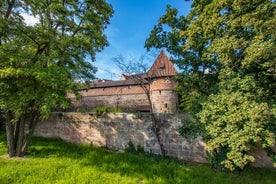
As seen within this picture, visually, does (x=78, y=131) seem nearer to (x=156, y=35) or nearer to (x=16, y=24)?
(x=16, y=24)

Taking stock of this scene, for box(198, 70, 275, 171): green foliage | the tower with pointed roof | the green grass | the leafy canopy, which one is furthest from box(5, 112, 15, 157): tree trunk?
the tower with pointed roof

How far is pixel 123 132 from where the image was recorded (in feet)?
29.3

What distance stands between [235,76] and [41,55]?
687cm

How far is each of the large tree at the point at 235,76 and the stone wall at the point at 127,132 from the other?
1470 millimetres

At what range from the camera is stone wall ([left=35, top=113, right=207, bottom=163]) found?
7.58m

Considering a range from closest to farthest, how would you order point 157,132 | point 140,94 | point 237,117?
point 237,117
point 157,132
point 140,94

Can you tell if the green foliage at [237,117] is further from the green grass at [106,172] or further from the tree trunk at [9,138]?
the tree trunk at [9,138]

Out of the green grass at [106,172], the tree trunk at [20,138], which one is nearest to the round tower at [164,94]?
the green grass at [106,172]

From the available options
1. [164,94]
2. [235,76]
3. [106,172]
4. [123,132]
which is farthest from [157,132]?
[164,94]

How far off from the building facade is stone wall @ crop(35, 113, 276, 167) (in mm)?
2809

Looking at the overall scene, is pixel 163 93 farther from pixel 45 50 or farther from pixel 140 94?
pixel 45 50

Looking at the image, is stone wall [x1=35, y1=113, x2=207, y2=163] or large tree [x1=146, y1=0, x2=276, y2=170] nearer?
large tree [x1=146, y1=0, x2=276, y2=170]

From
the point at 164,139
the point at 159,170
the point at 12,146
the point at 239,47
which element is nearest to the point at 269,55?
the point at 239,47

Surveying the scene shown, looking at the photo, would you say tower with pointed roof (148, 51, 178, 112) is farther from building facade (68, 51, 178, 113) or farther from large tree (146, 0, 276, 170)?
large tree (146, 0, 276, 170)
